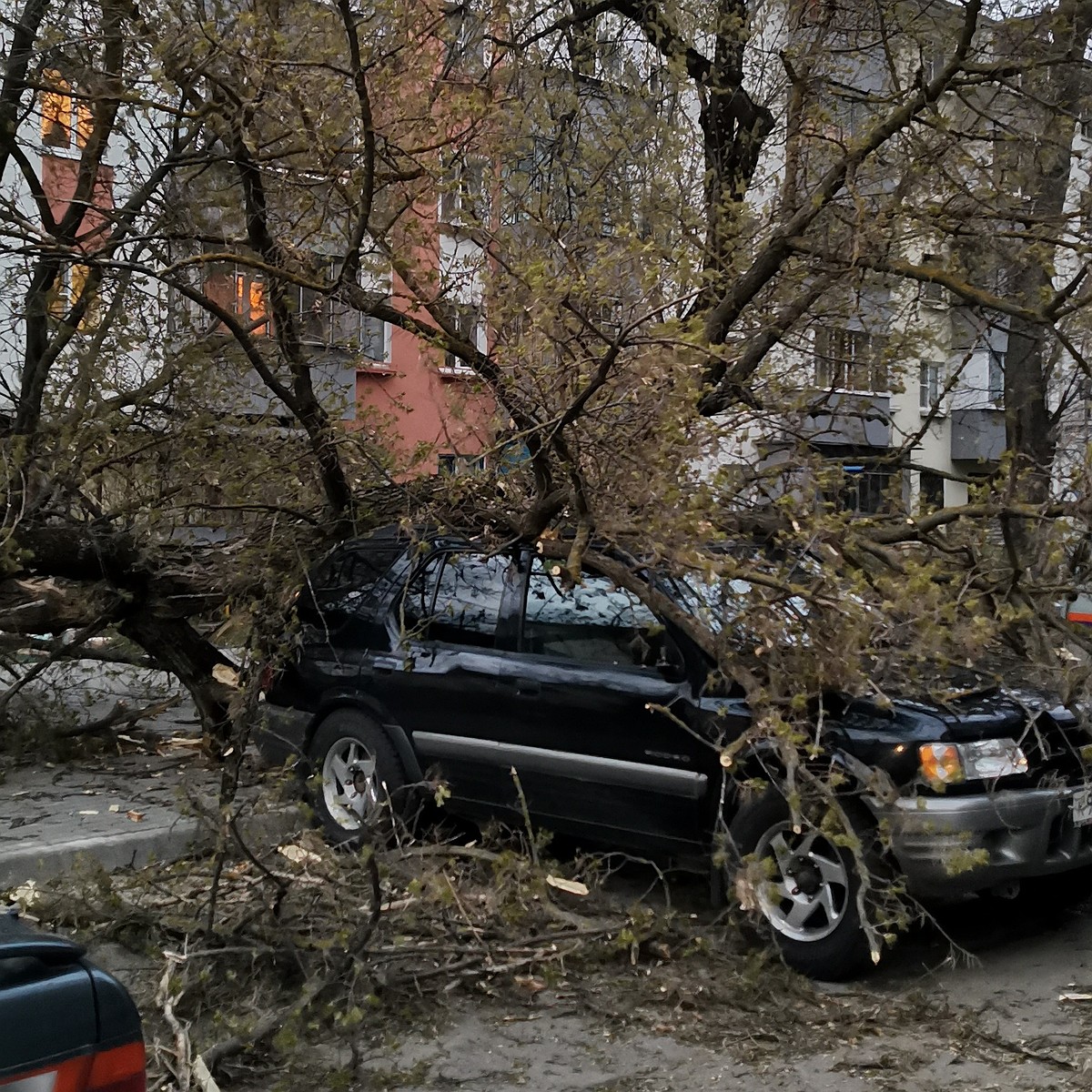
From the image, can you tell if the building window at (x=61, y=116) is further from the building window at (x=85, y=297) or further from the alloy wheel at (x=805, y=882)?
the alloy wheel at (x=805, y=882)

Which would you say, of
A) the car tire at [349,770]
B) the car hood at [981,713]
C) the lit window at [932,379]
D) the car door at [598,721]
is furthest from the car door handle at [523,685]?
the lit window at [932,379]

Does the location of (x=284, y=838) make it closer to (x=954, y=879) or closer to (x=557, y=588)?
(x=557, y=588)

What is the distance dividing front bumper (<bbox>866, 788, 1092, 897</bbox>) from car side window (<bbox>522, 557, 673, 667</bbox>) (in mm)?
1335

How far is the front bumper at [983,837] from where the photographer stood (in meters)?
4.78

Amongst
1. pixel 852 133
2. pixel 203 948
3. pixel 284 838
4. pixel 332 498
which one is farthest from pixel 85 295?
pixel 852 133

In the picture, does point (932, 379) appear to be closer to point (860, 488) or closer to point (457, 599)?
point (860, 488)

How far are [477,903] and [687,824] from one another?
1001 millimetres

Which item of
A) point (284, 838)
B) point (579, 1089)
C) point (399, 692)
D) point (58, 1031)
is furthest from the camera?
point (399, 692)

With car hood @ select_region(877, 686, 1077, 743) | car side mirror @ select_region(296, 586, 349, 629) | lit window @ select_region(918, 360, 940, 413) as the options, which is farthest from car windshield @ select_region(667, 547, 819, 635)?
lit window @ select_region(918, 360, 940, 413)

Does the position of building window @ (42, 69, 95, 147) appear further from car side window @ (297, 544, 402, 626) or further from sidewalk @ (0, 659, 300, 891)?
sidewalk @ (0, 659, 300, 891)

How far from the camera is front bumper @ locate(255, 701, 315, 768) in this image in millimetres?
7051

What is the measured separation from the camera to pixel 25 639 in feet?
29.2

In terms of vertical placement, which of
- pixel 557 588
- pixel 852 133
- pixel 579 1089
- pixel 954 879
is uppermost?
pixel 852 133

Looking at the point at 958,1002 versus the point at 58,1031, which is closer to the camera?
the point at 58,1031
